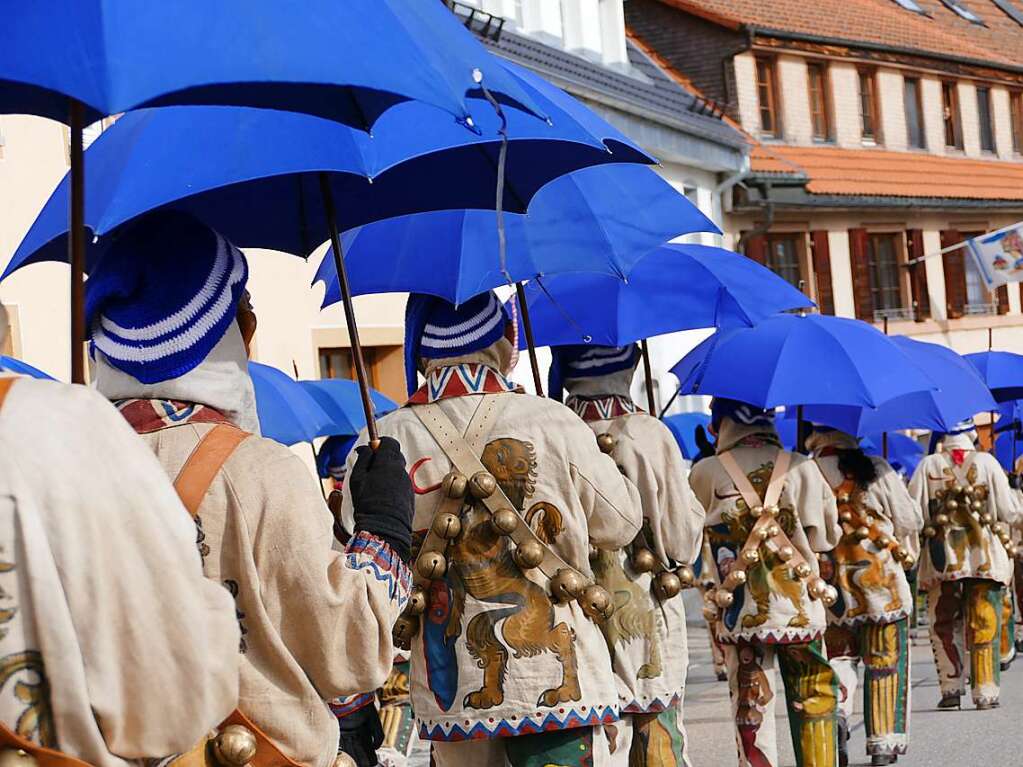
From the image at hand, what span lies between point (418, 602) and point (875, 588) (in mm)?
5407

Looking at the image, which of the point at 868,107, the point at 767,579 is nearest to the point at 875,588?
the point at 767,579

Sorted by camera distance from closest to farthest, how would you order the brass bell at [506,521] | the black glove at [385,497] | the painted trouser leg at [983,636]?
the black glove at [385,497], the brass bell at [506,521], the painted trouser leg at [983,636]

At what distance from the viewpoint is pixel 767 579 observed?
28.3 feet

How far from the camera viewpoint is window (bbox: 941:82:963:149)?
3969 cm

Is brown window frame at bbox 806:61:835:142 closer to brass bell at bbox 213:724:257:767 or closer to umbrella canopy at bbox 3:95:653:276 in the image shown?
umbrella canopy at bbox 3:95:653:276

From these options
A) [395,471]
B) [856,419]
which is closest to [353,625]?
[395,471]

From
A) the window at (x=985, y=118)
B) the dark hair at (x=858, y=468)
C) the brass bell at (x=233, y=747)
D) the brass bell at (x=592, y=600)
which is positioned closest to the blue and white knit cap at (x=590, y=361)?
the brass bell at (x=592, y=600)

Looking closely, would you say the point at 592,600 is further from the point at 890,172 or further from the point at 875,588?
the point at 890,172

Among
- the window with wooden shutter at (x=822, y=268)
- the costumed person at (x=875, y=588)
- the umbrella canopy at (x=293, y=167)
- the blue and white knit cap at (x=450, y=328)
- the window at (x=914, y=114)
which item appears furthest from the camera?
the window at (x=914, y=114)

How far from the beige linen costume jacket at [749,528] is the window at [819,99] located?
2782 cm

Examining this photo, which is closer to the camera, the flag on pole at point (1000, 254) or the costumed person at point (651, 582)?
the costumed person at point (651, 582)

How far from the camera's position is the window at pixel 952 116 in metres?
39.7

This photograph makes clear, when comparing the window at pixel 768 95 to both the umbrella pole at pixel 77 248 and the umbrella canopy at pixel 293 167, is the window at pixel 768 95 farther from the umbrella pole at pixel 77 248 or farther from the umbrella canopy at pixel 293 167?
the umbrella pole at pixel 77 248

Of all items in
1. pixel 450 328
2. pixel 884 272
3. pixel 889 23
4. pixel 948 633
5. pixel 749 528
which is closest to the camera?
pixel 450 328
